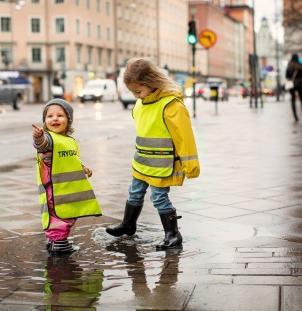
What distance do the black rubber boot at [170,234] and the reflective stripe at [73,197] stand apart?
0.59 meters

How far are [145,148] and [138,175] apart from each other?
0.25 m

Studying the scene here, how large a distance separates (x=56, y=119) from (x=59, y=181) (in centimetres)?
46

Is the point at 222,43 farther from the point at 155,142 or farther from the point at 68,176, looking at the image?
the point at 68,176

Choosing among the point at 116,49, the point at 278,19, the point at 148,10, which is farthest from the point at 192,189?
the point at 148,10

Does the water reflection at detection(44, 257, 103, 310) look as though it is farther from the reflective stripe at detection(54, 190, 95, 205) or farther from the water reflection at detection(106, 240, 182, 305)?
the reflective stripe at detection(54, 190, 95, 205)

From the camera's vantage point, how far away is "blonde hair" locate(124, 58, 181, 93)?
5.27 metres

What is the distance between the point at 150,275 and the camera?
435cm

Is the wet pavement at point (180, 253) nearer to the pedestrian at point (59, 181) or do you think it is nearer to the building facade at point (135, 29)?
the pedestrian at point (59, 181)

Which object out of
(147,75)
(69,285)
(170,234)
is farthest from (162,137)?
(69,285)

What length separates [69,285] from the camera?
417 cm

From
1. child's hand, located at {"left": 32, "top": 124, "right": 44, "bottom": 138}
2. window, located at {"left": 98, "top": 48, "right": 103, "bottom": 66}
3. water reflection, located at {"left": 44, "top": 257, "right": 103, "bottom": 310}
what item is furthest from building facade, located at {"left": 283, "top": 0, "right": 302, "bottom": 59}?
water reflection, located at {"left": 44, "top": 257, "right": 103, "bottom": 310}

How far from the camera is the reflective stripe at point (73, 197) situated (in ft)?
17.0

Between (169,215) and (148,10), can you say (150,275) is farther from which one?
(148,10)

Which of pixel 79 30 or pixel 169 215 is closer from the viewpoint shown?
pixel 169 215
